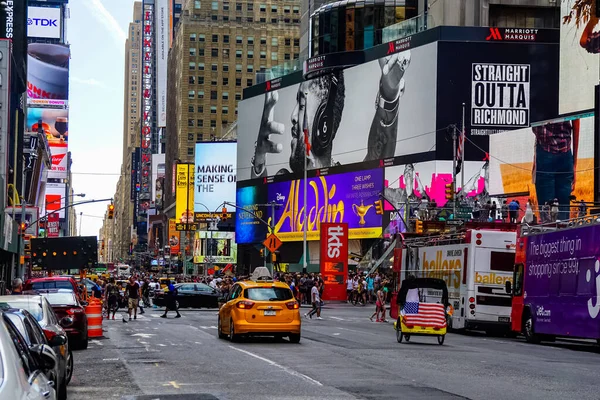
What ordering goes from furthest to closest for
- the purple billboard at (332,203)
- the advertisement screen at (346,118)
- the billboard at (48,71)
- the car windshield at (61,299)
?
the billboard at (48,71), the purple billboard at (332,203), the advertisement screen at (346,118), the car windshield at (61,299)

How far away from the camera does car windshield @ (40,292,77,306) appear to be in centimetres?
2455

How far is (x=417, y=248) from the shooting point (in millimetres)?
40312

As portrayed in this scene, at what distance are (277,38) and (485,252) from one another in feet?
488

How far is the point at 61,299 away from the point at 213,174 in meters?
134

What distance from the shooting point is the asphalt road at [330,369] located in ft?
50.5

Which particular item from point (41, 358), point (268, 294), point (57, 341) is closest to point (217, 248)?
point (268, 294)

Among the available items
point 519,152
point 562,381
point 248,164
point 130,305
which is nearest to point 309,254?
point 248,164

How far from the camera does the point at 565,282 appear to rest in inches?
1113

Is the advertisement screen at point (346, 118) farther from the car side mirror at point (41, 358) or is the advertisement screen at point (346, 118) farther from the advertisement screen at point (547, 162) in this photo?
the car side mirror at point (41, 358)

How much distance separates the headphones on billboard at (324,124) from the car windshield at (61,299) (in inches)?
3218

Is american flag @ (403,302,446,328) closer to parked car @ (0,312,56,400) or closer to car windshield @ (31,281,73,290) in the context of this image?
car windshield @ (31,281,73,290)

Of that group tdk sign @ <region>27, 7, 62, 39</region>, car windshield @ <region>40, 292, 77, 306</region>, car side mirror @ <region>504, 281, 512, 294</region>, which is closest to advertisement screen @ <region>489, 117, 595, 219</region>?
car side mirror @ <region>504, 281, 512, 294</region>

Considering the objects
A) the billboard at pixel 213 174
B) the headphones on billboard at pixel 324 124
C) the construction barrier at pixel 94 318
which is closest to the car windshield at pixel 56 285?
the construction barrier at pixel 94 318

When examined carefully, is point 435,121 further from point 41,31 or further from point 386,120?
point 41,31
